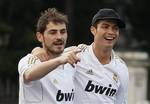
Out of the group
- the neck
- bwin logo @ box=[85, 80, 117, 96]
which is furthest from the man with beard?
the neck

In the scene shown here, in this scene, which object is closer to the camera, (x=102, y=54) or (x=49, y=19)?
(x=49, y=19)

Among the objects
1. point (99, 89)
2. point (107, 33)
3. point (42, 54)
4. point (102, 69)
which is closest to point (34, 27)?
point (102, 69)

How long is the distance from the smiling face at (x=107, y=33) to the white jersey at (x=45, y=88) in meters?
0.52

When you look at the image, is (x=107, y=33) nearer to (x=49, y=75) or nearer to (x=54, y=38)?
(x=54, y=38)

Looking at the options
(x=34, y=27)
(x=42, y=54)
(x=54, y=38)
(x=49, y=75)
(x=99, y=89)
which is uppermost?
(x=34, y=27)

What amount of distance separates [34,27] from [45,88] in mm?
14087

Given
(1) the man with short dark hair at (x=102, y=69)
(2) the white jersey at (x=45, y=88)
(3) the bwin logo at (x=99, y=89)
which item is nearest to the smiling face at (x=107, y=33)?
(1) the man with short dark hair at (x=102, y=69)

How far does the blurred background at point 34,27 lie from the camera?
68.3ft

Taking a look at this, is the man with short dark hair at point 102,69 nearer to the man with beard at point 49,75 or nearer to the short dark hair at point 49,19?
the man with beard at point 49,75

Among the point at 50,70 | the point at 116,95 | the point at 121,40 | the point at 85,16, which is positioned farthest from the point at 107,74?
the point at 121,40

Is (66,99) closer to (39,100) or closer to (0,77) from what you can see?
(39,100)

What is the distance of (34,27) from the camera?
19297 millimetres

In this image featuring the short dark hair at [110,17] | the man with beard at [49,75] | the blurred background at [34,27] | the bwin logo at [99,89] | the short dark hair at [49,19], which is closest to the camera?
the man with beard at [49,75]

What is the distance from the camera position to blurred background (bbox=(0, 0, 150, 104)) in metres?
20.8
